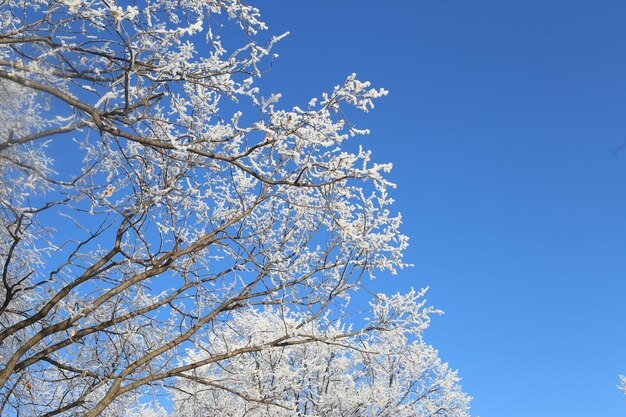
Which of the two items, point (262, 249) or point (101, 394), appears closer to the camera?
point (262, 249)

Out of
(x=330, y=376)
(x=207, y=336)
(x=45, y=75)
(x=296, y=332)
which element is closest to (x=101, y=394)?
(x=207, y=336)

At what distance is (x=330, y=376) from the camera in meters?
17.0

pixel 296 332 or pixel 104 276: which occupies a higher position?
pixel 104 276

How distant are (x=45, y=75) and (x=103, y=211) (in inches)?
63.7

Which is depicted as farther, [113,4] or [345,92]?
[345,92]

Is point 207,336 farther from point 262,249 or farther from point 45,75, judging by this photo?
point 45,75

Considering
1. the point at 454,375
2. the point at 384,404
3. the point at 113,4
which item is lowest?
the point at 113,4

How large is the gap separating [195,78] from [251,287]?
3.00 m

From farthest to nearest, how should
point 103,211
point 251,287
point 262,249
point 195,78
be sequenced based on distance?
point 251,287
point 262,249
point 103,211
point 195,78

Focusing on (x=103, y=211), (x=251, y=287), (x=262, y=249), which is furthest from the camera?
(x=251, y=287)

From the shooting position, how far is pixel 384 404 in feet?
53.7

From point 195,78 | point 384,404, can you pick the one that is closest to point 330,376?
point 384,404

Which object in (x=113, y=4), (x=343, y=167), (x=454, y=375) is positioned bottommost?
(x=343, y=167)

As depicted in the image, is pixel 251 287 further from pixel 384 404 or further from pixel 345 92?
pixel 384 404
